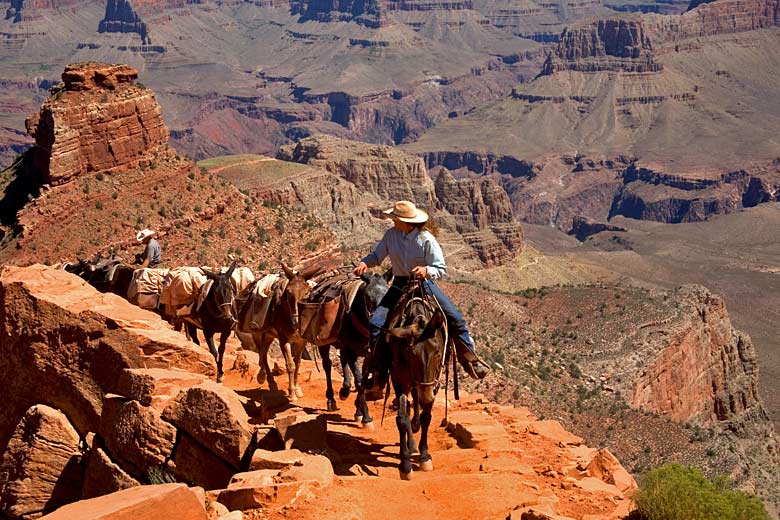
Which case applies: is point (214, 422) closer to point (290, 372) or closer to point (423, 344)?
point (423, 344)

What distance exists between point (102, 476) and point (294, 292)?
19.6ft

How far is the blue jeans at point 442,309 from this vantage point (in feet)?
57.7

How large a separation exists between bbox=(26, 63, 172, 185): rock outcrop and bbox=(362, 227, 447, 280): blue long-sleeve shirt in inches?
1333

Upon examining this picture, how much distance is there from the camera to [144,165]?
52.3 meters

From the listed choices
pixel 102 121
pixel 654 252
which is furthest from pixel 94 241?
pixel 654 252

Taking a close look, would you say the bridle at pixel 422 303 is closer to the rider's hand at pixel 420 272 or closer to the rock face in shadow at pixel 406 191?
the rider's hand at pixel 420 272

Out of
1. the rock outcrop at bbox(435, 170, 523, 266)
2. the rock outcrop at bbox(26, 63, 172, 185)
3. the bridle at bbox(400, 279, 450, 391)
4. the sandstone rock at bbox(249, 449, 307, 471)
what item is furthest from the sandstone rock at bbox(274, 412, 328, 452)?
the rock outcrop at bbox(435, 170, 523, 266)

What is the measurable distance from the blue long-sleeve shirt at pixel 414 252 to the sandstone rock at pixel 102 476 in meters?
5.22

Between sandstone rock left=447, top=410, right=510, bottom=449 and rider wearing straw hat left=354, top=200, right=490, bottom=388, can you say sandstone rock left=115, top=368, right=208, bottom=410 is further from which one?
sandstone rock left=447, top=410, right=510, bottom=449

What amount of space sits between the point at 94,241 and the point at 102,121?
5.92m

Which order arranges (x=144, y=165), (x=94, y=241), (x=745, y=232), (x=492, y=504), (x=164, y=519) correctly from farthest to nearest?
(x=745, y=232) < (x=144, y=165) < (x=94, y=241) < (x=492, y=504) < (x=164, y=519)

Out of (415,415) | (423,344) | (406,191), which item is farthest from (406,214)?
(406,191)

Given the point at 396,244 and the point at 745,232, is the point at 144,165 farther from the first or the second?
the point at 745,232

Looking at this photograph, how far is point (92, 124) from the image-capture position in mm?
49312
